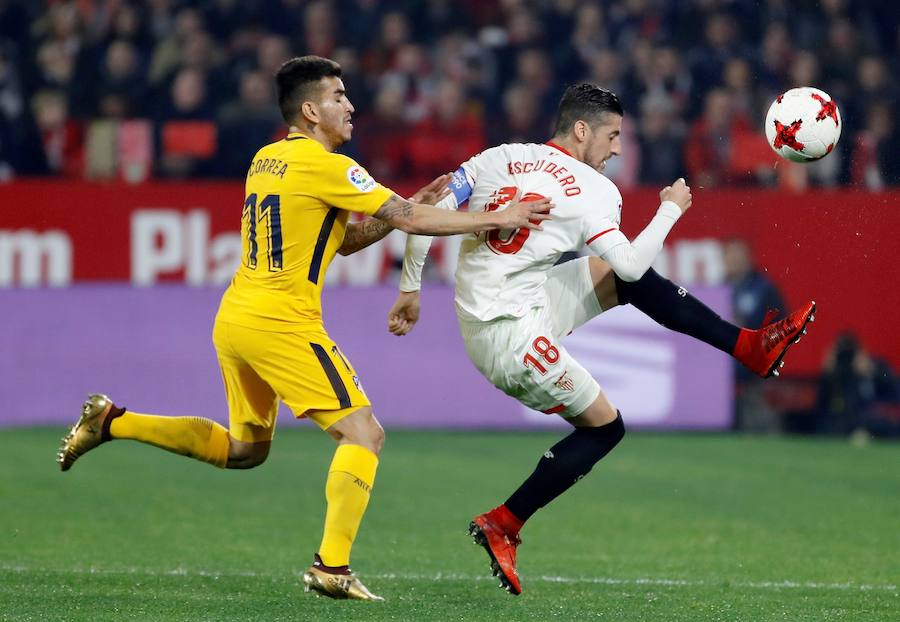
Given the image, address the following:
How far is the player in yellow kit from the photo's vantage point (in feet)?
19.7

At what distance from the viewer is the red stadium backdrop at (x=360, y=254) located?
1340 cm

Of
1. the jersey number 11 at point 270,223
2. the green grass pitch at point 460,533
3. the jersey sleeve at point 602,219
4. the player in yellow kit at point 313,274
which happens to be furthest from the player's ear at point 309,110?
the green grass pitch at point 460,533

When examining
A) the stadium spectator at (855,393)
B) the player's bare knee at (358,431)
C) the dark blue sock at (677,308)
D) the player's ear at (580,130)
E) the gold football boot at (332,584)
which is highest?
the player's ear at (580,130)

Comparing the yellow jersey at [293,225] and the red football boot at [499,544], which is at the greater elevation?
the yellow jersey at [293,225]

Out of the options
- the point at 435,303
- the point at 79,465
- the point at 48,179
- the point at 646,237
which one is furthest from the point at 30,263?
the point at 646,237

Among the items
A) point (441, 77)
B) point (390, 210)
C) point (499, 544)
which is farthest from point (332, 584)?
point (441, 77)

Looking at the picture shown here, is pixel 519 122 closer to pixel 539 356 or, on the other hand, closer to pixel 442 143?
pixel 442 143

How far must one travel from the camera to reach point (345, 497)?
5988 millimetres

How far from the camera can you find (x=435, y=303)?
13.5 m

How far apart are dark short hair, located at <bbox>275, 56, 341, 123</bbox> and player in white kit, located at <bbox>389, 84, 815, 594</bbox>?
753mm

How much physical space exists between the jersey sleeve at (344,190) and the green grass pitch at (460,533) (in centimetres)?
159

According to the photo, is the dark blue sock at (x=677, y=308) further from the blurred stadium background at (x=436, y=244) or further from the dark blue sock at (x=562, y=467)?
the blurred stadium background at (x=436, y=244)

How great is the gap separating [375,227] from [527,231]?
28.1 inches

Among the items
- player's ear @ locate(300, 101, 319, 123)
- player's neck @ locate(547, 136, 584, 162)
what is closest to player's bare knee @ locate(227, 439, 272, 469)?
player's ear @ locate(300, 101, 319, 123)
